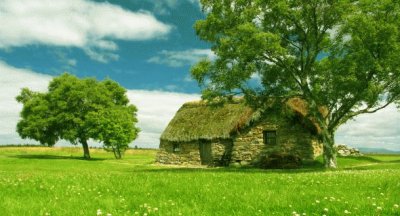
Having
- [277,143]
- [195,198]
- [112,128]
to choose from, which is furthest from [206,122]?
[195,198]

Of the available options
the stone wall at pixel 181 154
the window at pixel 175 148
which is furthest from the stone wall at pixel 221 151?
the window at pixel 175 148

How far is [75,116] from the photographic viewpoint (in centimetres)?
7562

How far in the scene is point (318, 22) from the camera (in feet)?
114

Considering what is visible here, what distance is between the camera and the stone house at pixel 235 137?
153 ft

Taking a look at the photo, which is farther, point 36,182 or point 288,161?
point 288,161

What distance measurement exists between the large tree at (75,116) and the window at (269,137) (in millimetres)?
28312

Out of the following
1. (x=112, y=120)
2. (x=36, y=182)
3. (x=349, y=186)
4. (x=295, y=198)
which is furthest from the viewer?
(x=112, y=120)

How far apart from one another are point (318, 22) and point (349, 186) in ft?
77.0

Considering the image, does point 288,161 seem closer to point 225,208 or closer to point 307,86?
point 307,86

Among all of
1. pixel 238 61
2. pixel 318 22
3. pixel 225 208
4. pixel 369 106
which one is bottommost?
pixel 225 208

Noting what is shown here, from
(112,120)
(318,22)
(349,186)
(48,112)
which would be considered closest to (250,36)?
(318,22)

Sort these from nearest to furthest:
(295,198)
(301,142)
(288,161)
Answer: (295,198) → (288,161) → (301,142)

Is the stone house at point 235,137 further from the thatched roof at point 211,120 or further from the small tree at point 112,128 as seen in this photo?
the small tree at point 112,128

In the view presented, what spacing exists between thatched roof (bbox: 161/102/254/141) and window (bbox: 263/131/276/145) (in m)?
2.45
